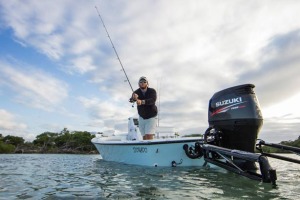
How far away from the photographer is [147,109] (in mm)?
8680

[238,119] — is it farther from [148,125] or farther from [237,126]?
[148,125]

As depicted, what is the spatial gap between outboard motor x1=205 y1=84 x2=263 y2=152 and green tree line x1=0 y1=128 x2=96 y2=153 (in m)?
38.7

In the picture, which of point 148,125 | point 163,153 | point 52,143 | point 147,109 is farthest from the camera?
point 52,143

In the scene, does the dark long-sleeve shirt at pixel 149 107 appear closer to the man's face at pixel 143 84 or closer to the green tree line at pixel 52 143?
the man's face at pixel 143 84

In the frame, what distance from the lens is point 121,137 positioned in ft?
46.3

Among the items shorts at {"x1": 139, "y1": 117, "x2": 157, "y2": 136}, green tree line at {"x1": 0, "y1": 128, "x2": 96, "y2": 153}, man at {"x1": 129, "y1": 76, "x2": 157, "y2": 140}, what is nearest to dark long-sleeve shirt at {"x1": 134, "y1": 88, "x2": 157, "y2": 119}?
man at {"x1": 129, "y1": 76, "x2": 157, "y2": 140}

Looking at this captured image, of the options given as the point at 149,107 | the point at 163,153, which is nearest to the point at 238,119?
the point at 163,153

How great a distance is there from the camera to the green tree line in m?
44.7

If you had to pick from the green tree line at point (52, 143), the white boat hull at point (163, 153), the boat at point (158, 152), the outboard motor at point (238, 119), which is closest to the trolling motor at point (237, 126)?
the outboard motor at point (238, 119)

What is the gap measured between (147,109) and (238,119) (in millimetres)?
3817

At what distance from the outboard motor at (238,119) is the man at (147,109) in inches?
125

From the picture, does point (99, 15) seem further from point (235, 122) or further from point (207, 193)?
point (207, 193)

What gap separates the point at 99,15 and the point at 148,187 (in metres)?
9.40

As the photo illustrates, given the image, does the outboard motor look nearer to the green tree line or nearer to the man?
the man
